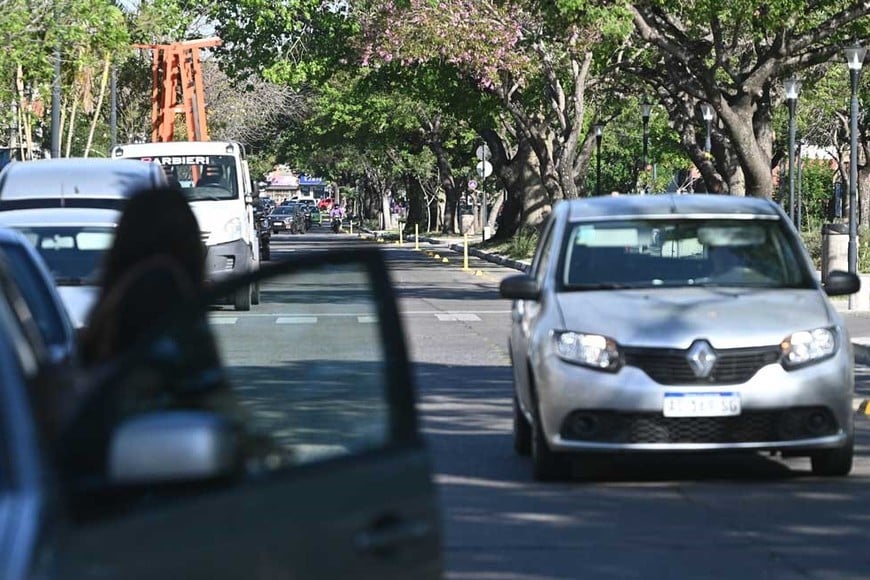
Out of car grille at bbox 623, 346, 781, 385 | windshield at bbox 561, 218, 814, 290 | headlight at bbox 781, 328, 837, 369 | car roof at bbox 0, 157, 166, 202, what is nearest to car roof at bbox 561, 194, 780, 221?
windshield at bbox 561, 218, 814, 290

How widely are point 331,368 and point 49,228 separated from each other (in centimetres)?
1184

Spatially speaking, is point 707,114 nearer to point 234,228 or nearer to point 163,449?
point 234,228

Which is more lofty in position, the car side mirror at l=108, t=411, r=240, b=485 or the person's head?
the person's head

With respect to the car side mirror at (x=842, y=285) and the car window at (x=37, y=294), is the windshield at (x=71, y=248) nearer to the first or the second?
the car side mirror at (x=842, y=285)

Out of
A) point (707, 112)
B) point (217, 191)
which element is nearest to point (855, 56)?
point (217, 191)

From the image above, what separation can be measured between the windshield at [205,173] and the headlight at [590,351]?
687 inches

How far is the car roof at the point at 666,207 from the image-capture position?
1126cm

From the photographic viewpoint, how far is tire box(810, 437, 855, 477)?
34.1 ft

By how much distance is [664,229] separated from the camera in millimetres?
11273

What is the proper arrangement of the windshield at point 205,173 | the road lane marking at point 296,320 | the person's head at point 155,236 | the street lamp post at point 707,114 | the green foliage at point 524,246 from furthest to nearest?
the green foliage at point 524,246 → the street lamp post at point 707,114 → the windshield at point 205,173 → the person's head at point 155,236 → the road lane marking at point 296,320

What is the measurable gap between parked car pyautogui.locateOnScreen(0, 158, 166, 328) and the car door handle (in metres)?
11.0

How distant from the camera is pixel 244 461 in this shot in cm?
371

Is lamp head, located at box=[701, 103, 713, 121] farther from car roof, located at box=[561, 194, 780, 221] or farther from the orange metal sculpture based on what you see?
car roof, located at box=[561, 194, 780, 221]

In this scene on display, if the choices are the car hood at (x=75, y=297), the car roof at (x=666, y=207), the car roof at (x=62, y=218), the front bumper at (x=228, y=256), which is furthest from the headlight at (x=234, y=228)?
the car roof at (x=666, y=207)
